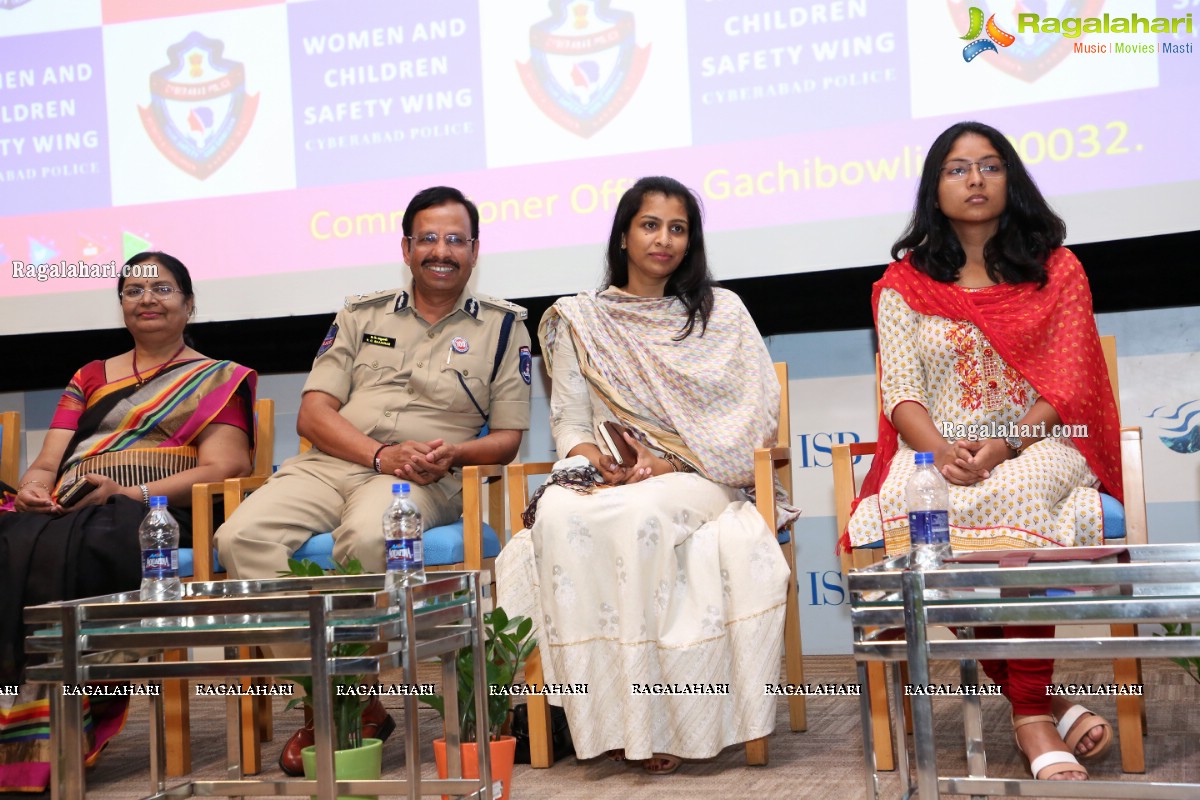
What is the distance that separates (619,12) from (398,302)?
112 cm

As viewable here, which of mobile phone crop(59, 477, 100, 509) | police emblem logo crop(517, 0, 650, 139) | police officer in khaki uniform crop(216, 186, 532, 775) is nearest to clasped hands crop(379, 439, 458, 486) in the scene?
police officer in khaki uniform crop(216, 186, 532, 775)

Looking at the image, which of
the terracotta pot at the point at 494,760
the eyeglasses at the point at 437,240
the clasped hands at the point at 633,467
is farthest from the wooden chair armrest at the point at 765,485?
the eyeglasses at the point at 437,240

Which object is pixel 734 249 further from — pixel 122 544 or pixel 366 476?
pixel 122 544

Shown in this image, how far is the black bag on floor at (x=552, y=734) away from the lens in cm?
273

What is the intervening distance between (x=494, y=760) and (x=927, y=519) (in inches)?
37.5

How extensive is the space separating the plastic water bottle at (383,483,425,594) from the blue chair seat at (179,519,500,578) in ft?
1.43

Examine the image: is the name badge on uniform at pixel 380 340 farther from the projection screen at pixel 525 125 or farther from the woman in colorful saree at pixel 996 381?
the woman in colorful saree at pixel 996 381

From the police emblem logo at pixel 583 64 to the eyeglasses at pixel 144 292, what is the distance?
48.2 inches

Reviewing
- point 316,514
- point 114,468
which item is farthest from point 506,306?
point 114,468

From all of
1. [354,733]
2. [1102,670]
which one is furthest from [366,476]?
[1102,670]

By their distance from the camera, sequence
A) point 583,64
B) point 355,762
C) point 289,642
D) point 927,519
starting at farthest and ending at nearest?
1. point 583,64
2. point 355,762
3. point 927,519
4. point 289,642

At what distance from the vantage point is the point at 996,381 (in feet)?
8.86

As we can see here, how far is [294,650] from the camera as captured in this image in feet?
8.88

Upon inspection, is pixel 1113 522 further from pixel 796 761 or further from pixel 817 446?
pixel 817 446
